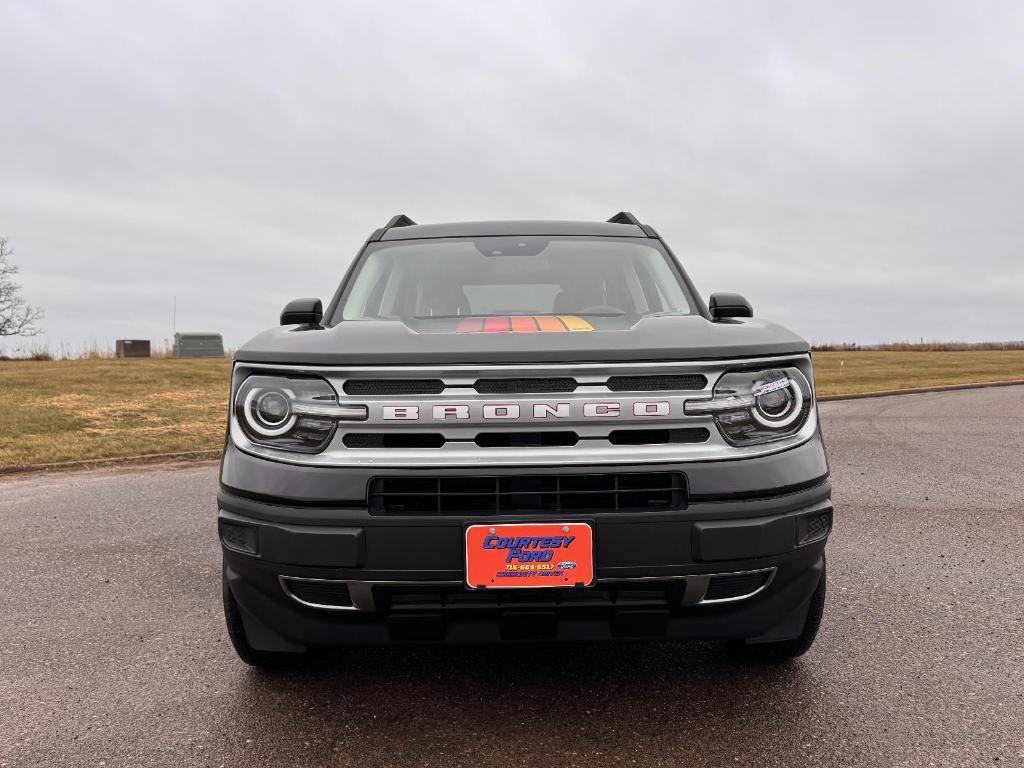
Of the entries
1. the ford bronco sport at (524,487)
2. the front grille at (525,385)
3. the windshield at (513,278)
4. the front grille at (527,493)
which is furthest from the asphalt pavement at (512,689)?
the windshield at (513,278)

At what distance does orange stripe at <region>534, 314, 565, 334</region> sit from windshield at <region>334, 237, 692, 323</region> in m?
0.52

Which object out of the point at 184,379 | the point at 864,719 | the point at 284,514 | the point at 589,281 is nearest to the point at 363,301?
the point at 589,281

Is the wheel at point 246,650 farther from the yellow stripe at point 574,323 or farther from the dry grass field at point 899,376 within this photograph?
the dry grass field at point 899,376

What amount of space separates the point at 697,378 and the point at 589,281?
151 cm

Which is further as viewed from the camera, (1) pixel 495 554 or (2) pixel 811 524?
(2) pixel 811 524

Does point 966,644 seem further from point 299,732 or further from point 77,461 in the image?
point 77,461

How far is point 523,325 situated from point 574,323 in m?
0.20

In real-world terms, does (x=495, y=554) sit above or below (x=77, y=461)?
above

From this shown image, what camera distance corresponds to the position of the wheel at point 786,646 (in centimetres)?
272

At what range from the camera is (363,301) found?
358cm

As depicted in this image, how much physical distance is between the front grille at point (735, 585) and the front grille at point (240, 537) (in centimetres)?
134

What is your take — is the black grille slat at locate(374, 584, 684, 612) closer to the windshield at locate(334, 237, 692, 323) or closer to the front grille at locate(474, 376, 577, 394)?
the front grille at locate(474, 376, 577, 394)

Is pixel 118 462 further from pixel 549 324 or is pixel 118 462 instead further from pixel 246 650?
pixel 549 324

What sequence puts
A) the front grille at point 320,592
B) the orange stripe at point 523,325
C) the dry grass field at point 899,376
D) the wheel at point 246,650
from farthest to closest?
the dry grass field at point 899,376 < the wheel at point 246,650 < the orange stripe at point 523,325 < the front grille at point 320,592
